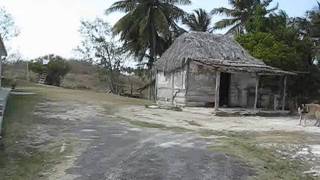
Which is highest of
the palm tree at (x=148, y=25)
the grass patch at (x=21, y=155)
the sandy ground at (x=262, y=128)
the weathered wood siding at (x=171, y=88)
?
the palm tree at (x=148, y=25)

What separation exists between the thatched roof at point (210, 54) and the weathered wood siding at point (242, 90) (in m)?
0.94

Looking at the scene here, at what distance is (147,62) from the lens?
132 ft

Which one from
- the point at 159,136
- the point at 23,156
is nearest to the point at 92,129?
the point at 159,136

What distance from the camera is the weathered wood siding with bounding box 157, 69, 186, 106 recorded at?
2589 centimetres

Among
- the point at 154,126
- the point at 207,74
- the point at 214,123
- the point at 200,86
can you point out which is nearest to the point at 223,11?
the point at 207,74

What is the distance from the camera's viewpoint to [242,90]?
27.0 meters

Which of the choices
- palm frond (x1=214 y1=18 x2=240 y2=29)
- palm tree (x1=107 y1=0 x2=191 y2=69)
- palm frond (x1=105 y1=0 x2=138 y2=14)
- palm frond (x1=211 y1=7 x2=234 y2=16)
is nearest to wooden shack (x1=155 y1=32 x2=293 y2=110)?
palm tree (x1=107 y1=0 x2=191 y2=69)

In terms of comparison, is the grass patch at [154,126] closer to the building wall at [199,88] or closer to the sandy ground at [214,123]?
the sandy ground at [214,123]

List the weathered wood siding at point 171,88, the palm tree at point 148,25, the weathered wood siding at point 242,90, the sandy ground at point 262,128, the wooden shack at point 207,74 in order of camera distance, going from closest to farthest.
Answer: the sandy ground at point 262,128, the wooden shack at point 207,74, the weathered wood siding at point 171,88, the weathered wood siding at point 242,90, the palm tree at point 148,25

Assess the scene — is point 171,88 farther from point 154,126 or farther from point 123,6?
point 123,6

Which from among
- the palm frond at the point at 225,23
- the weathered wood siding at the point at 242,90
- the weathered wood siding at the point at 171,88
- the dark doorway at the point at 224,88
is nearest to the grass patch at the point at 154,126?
the weathered wood siding at the point at 171,88

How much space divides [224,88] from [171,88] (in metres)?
2.91

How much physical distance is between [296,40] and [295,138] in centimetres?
1795

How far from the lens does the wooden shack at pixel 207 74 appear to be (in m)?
25.1
